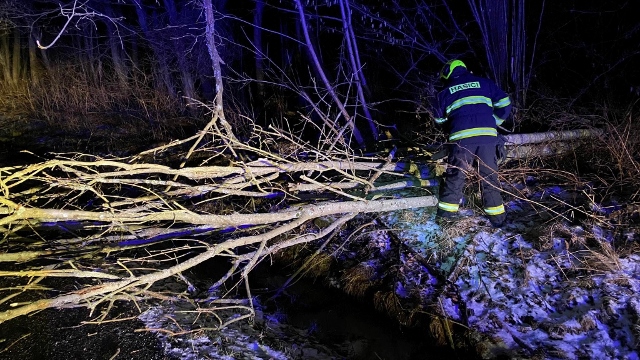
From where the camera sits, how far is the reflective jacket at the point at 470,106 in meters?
3.98

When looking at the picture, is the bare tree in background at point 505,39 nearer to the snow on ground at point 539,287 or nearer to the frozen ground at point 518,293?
the frozen ground at point 518,293

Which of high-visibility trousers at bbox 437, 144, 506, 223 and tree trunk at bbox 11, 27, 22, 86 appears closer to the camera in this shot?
high-visibility trousers at bbox 437, 144, 506, 223

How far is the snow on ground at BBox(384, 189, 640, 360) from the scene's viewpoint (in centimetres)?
316

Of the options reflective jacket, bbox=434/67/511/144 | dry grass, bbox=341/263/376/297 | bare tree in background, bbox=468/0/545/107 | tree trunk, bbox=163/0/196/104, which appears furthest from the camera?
tree trunk, bbox=163/0/196/104

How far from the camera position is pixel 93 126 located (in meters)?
10.1

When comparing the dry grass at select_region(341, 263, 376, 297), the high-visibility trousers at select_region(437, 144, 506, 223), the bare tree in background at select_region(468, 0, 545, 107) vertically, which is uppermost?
the bare tree in background at select_region(468, 0, 545, 107)

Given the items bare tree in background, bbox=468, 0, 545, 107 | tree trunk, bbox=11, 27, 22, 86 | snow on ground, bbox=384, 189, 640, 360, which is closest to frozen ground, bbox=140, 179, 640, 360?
snow on ground, bbox=384, 189, 640, 360

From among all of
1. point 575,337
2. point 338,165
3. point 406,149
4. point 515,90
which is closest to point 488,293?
point 575,337

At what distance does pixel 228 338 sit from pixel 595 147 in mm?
4713

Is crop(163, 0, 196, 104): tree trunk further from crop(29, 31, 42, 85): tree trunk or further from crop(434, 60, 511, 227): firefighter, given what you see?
crop(434, 60, 511, 227): firefighter

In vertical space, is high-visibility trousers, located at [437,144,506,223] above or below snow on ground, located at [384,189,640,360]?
above

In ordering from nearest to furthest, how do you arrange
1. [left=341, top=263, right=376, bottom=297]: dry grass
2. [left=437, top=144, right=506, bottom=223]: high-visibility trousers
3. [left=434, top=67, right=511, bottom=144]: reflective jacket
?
1. [left=434, top=67, right=511, bottom=144]: reflective jacket
2. [left=437, top=144, right=506, bottom=223]: high-visibility trousers
3. [left=341, top=263, right=376, bottom=297]: dry grass

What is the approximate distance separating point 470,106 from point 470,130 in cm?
24

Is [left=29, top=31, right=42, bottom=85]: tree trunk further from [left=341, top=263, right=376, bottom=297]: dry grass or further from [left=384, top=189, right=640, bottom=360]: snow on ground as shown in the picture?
[left=384, top=189, right=640, bottom=360]: snow on ground
